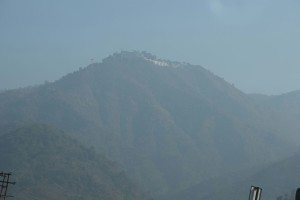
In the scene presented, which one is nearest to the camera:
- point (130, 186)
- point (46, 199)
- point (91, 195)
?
point (46, 199)

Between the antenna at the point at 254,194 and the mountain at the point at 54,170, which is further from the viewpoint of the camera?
the mountain at the point at 54,170

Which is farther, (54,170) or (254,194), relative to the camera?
(54,170)

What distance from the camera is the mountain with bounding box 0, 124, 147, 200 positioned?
568 ft

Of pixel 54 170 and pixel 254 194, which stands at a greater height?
pixel 54 170

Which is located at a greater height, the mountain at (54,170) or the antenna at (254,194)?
the mountain at (54,170)

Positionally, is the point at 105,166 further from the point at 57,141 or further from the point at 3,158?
the point at 3,158

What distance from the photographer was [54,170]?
7269 inches

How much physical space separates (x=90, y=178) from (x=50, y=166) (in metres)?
13.0

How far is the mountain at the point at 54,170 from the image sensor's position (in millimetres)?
173250

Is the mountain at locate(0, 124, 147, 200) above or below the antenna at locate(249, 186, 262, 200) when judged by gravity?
above

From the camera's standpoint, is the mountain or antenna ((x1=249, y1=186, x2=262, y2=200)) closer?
antenna ((x1=249, y1=186, x2=262, y2=200))

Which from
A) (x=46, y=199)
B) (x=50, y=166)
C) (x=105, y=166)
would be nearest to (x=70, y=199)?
(x=46, y=199)

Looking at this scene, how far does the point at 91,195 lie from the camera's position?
175500 mm

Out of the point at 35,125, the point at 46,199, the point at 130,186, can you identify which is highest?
the point at 35,125
